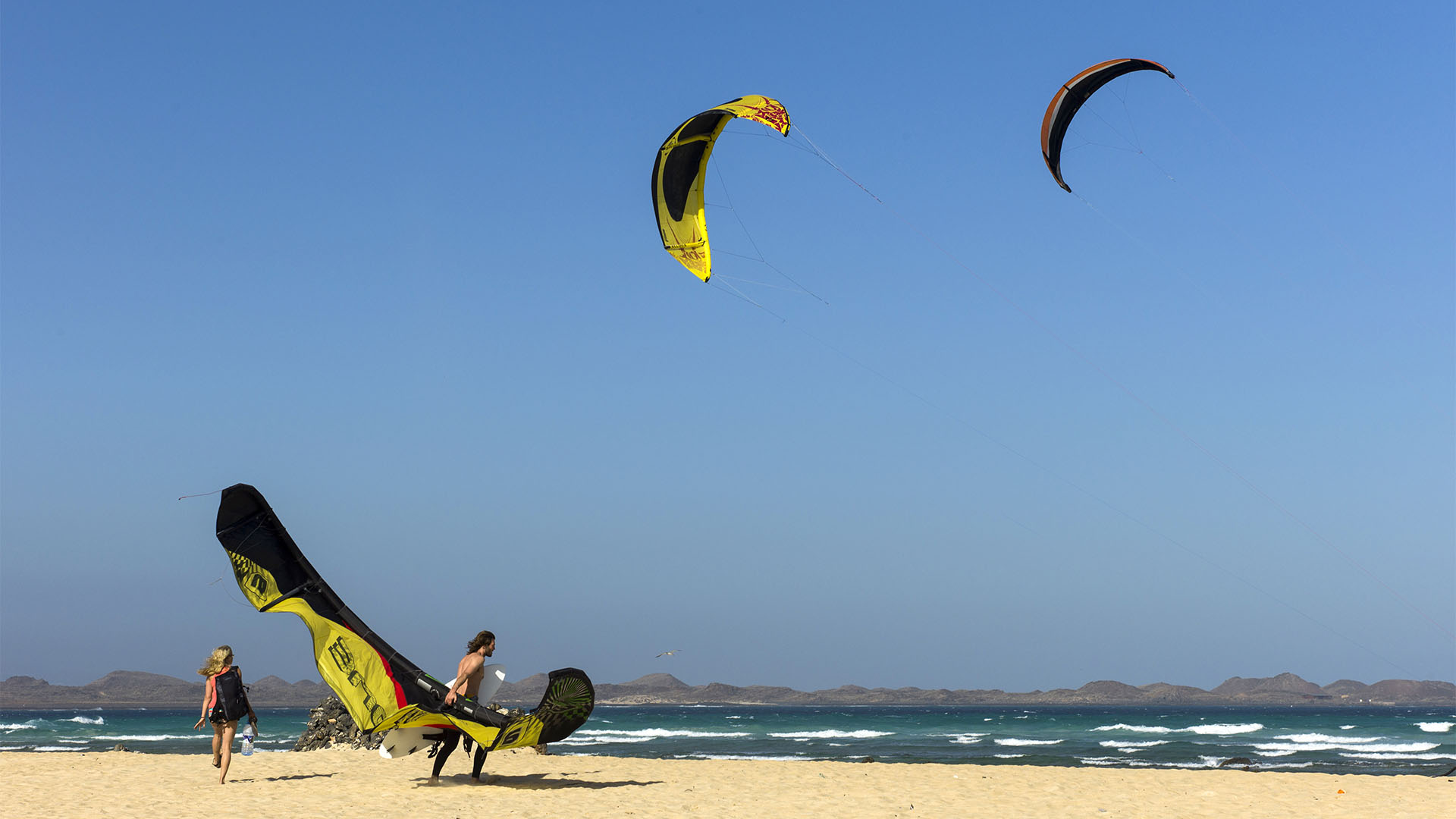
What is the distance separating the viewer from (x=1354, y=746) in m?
32.9

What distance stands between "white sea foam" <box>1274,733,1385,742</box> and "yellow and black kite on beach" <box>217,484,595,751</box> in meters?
35.6

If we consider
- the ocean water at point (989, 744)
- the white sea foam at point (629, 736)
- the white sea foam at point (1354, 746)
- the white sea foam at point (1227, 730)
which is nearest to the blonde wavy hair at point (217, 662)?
the ocean water at point (989, 744)

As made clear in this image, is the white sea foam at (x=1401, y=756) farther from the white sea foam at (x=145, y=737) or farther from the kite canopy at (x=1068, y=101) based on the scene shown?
the white sea foam at (x=145, y=737)

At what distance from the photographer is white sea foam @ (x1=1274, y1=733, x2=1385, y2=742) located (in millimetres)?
37844

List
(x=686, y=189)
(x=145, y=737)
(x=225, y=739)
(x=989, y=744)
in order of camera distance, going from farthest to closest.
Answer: (x=145, y=737) < (x=989, y=744) < (x=686, y=189) < (x=225, y=739)

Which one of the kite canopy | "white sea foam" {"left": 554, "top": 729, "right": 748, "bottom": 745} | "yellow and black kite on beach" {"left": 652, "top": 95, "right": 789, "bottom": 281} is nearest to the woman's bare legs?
"yellow and black kite on beach" {"left": 652, "top": 95, "right": 789, "bottom": 281}

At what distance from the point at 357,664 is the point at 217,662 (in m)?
1.35

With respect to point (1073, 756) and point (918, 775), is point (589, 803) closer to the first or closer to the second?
point (918, 775)

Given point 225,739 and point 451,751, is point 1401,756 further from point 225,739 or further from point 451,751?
point 225,739

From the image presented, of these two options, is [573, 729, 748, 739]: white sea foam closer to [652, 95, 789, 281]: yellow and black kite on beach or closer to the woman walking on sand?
[652, 95, 789, 281]: yellow and black kite on beach

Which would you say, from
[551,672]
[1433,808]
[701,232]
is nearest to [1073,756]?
[1433,808]

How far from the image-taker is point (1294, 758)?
2736cm

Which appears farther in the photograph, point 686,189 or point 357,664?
point 686,189

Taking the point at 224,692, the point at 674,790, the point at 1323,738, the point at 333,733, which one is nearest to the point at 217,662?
the point at 224,692
